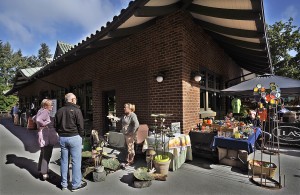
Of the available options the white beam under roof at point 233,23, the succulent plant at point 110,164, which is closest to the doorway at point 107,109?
the succulent plant at point 110,164

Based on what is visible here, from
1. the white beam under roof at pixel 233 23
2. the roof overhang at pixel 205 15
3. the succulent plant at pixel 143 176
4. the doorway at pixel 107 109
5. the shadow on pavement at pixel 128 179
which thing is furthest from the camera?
the doorway at pixel 107 109

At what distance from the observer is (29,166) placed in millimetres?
5031

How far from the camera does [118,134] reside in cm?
654

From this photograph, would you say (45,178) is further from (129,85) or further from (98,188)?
(129,85)

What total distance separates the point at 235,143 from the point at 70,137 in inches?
144

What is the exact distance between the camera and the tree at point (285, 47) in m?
19.9

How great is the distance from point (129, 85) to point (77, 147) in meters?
3.46

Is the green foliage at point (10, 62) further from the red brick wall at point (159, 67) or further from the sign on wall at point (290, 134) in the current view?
the sign on wall at point (290, 134)

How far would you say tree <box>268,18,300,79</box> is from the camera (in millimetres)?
19891

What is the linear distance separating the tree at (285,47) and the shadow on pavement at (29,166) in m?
22.9

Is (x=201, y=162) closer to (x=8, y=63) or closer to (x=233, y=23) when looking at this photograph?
(x=233, y=23)

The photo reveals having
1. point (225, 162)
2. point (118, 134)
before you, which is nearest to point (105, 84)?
point (118, 134)

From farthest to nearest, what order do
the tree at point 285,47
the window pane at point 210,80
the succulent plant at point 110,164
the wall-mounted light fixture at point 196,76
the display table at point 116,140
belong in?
the tree at point 285,47, the window pane at point 210,80, the display table at point 116,140, the wall-mounted light fixture at point 196,76, the succulent plant at point 110,164

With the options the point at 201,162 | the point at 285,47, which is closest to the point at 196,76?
the point at 201,162
